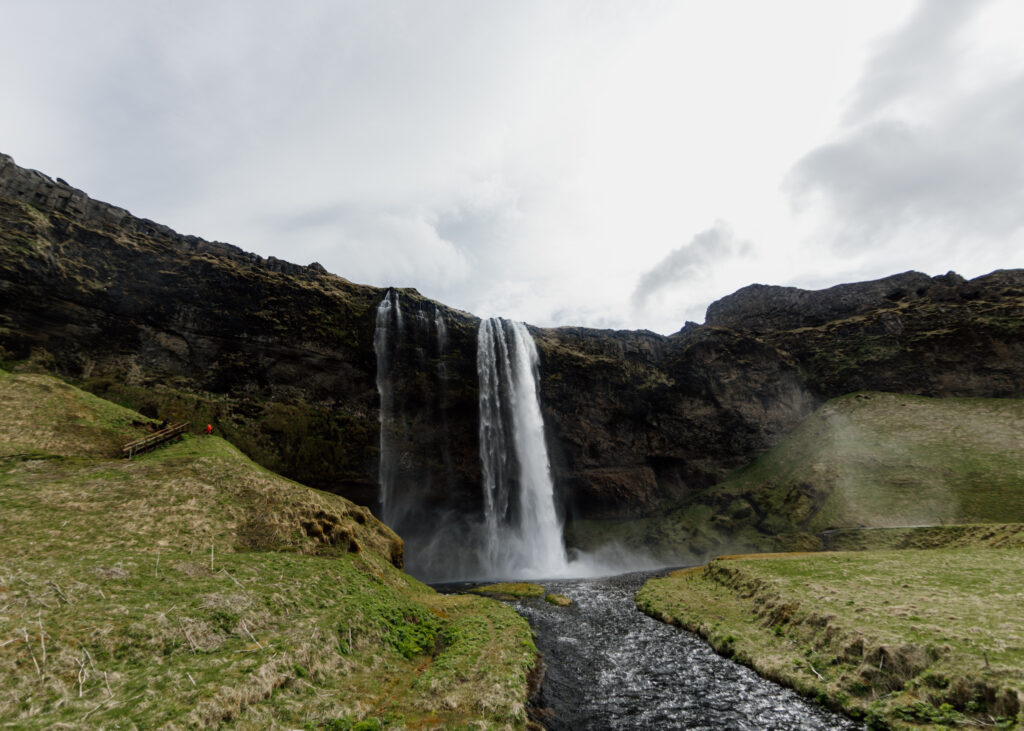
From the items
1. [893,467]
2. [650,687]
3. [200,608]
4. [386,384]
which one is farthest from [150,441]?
[893,467]

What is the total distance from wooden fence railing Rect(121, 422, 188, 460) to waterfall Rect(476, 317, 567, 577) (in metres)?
37.8

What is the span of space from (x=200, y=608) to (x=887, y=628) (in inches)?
A: 941

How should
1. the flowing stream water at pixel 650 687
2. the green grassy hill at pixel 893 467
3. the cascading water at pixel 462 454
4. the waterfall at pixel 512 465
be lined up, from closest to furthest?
1. the flowing stream water at pixel 650 687
2. the green grassy hill at pixel 893 467
3. the cascading water at pixel 462 454
4. the waterfall at pixel 512 465

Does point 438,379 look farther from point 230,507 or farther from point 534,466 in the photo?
point 230,507

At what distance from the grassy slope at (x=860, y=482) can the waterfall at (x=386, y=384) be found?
107 ft

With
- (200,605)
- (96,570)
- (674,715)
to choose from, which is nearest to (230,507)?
(96,570)

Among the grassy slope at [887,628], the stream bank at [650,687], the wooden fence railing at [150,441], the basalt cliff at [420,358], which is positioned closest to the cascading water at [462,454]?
the basalt cliff at [420,358]

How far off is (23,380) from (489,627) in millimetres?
34910

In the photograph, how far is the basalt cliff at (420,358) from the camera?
39844 millimetres

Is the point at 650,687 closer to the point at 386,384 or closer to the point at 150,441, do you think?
the point at 150,441

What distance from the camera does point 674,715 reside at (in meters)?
13.2

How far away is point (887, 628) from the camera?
49.1 feet

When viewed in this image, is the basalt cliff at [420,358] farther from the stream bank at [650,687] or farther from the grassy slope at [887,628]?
the grassy slope at [887,628]

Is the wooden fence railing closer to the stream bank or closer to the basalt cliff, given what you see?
the basalt cliff
